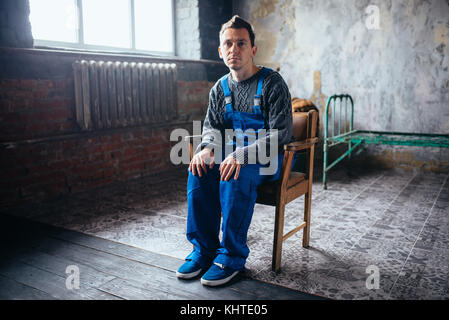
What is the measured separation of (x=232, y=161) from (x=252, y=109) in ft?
1.31

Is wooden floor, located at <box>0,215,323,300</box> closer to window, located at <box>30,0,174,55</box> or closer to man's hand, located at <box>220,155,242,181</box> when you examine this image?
man's hand, located at <box>220,155,242,181</box>

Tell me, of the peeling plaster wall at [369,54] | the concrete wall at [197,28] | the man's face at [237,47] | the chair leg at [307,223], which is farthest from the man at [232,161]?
the concrete wall at [197,28]

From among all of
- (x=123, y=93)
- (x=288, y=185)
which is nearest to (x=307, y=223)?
(x=288, y=185)

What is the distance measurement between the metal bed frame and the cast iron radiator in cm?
190

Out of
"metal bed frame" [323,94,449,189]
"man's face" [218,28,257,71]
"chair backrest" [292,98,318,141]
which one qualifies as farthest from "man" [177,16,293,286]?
"metal bed frame" [323,94,449,189]

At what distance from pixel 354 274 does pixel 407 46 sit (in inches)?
137

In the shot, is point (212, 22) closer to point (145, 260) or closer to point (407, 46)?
point (407, 46)

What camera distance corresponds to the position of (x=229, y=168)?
79.3 inches

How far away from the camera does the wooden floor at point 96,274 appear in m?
1.92

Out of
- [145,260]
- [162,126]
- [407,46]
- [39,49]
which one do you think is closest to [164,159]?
[162,126]

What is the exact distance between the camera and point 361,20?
4.88m

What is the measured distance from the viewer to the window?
3.76 meters

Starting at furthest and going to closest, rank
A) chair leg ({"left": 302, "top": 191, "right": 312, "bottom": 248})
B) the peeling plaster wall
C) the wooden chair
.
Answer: the peeling plaster wall, chair leg ({"left": 302, "top": 191, "right": 312, "bottom": 248}), the wooden chair

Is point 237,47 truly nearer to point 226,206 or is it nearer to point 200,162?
point 200,162
